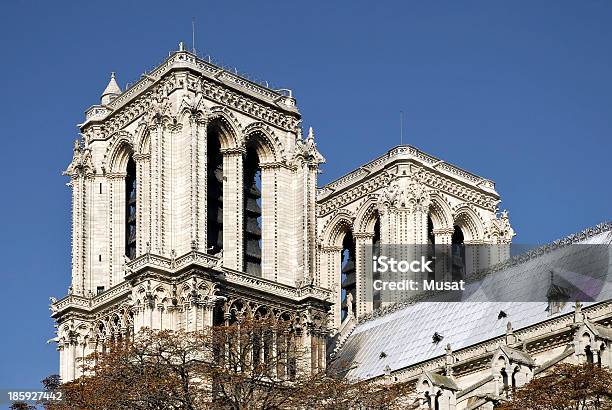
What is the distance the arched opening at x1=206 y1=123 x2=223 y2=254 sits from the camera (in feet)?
273

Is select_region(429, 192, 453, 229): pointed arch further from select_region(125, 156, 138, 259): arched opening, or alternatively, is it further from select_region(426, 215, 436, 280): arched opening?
select_region(125, 156, 138, 259): arched opening

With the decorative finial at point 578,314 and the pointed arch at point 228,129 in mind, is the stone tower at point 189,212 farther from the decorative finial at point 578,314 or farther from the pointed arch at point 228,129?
the decorative finial at point 578,314

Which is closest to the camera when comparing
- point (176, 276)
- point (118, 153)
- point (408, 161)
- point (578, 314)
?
point (578, 314)

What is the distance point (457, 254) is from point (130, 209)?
2004 cm

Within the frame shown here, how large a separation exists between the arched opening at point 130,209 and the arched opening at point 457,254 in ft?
59.7

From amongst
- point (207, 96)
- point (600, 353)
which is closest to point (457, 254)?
point (207, 96)

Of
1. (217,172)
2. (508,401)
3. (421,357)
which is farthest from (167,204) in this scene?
(508,401)

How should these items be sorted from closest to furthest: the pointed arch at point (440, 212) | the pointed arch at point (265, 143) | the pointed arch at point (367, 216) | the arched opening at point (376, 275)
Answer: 1. the pointed arch at point (265, 143)
2. the arched opening at point (376, 275)
3. the pointed arch at point (440, 212)
4. the pointed arch at point (367, 216)

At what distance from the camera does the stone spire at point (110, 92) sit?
8881 cm

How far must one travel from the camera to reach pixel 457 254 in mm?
97125

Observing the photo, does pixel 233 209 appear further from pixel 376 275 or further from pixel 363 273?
pixel 376 275

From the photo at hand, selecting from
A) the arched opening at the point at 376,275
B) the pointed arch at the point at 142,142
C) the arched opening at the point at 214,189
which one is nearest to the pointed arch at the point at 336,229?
the arched opening at the point at 376,275

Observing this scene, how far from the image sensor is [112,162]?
87.0 meters

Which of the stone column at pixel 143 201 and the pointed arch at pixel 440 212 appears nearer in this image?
the stone column at pixel 143 201
